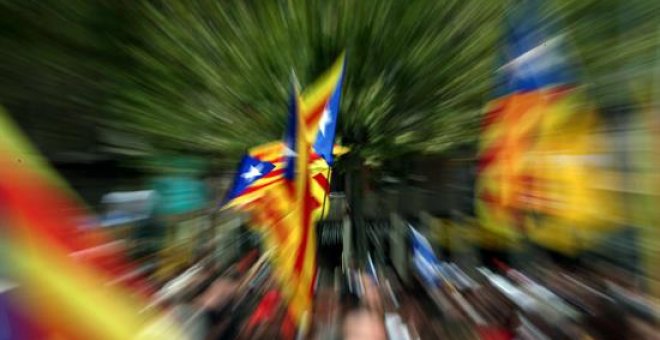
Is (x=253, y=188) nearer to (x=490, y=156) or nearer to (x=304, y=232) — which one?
(x=304, y=232)

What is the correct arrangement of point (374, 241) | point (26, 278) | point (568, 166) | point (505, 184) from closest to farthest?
point (26, 278)
point (568, 166)
point (505, 184)
point (374, 241)

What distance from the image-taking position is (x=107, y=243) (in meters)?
1.82

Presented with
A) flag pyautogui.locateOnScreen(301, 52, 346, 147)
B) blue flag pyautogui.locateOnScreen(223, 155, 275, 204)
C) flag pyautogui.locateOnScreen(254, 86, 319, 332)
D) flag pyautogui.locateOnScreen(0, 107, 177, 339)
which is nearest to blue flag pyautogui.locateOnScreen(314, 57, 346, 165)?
flag pyautogui.locateOnScreen(301, 52, 346, 147)

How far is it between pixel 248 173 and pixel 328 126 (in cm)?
146

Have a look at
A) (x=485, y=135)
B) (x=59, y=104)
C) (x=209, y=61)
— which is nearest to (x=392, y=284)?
(x=485, y=135)

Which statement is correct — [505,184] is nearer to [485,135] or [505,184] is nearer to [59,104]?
[485,135]

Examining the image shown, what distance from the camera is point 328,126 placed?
4.59 metres

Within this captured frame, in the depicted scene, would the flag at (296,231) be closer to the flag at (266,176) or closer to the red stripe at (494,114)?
the flag at (266,176)

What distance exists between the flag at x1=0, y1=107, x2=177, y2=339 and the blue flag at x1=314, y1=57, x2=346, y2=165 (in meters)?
2.91

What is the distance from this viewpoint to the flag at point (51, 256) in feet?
4.73

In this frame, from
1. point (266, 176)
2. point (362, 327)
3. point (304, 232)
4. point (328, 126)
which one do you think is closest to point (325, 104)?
point (328, 126)

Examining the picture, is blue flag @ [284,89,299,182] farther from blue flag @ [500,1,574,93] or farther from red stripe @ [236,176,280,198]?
blue flag @ [500,1,574,93]

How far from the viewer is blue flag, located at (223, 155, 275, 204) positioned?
18.7ft

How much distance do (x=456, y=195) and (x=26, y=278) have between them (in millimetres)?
10537
